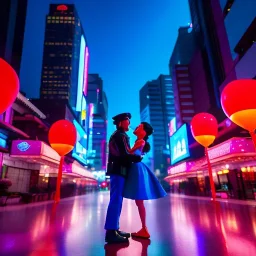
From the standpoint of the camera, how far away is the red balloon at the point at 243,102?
427cm

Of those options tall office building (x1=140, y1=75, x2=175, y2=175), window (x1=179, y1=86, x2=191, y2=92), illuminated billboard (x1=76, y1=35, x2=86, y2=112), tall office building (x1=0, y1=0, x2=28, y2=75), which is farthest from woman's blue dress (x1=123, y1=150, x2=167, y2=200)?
tall office building (x1=140, y1=75, x2=175, y2=175)

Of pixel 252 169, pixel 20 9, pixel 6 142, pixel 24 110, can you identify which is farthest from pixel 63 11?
pixel 252 169

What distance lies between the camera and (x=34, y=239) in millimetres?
2359

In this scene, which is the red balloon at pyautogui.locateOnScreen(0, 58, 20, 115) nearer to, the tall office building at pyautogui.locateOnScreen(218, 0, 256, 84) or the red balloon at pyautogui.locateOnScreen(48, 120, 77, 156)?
the red balloon at pyautogui.locateOnScreen(48, 120, 77, 156)

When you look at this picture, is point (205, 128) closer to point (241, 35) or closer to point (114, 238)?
point (114, 238)

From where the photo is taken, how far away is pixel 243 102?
431 cm

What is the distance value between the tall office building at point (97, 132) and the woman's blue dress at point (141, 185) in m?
54.4

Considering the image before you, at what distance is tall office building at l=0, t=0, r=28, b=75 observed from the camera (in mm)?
14816

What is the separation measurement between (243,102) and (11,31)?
19198mm

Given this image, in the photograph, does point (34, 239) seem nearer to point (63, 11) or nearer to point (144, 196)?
point (144, 196)

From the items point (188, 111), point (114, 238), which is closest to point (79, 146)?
point (188, 111)

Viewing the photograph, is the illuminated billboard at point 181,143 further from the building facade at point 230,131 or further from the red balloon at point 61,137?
the red balloon at point 61,137

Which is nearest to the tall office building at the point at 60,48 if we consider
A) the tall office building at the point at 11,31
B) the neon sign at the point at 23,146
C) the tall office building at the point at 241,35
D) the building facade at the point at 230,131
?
the tall office building at the point at 11,31

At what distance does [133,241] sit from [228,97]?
13.2ft
